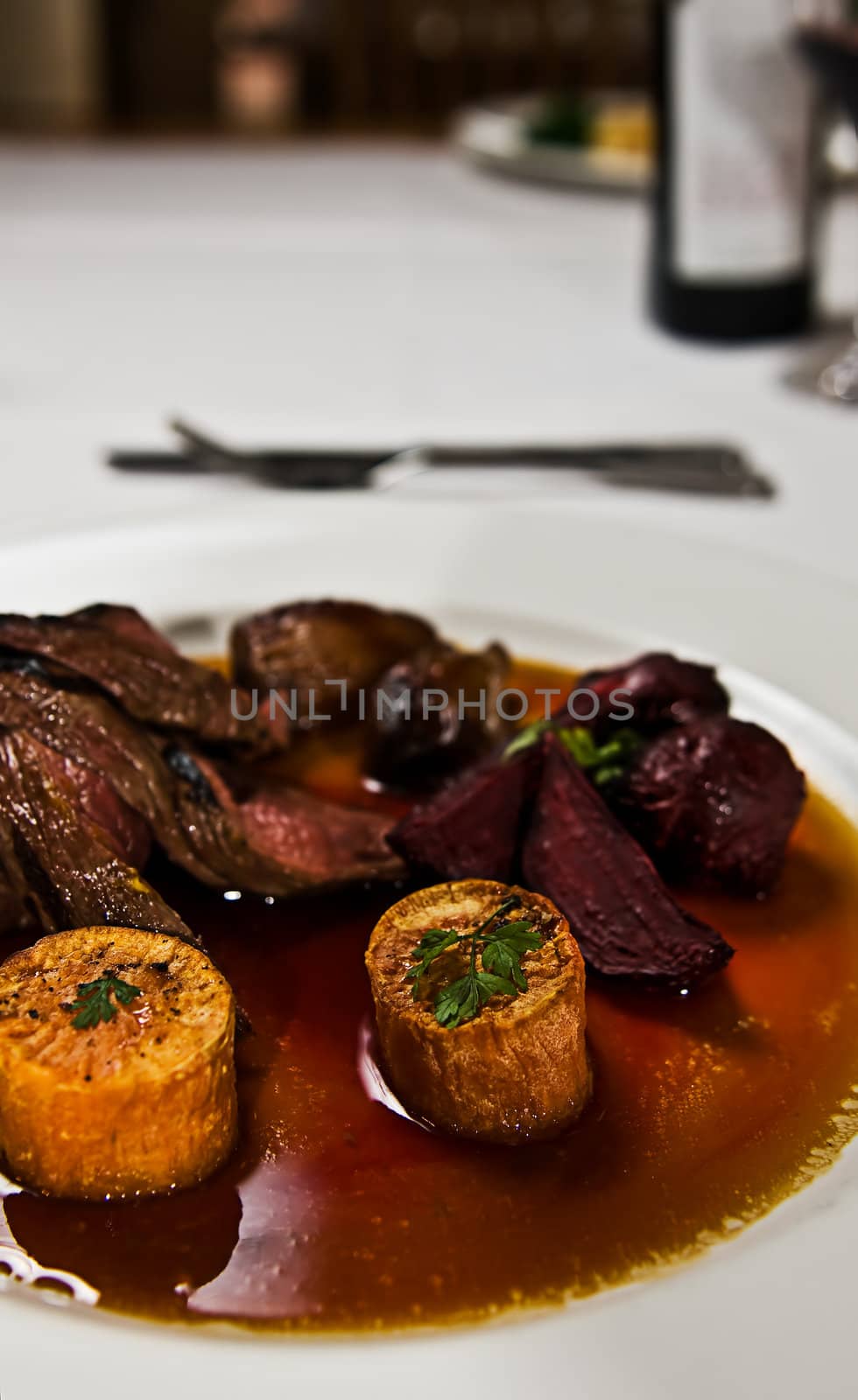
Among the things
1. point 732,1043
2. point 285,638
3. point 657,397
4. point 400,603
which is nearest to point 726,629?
point 400,603

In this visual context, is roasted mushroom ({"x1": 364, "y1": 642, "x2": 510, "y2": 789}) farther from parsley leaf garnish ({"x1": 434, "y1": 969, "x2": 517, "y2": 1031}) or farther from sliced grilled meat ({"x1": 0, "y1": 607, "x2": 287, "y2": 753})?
parsley leaf garnish ({"x1": 434, "y1": 969, "x2": 517, "y2": 1031})

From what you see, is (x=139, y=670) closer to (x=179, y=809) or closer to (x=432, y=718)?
(x=179, y=809)

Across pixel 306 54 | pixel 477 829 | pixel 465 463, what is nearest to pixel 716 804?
pixel 477 829

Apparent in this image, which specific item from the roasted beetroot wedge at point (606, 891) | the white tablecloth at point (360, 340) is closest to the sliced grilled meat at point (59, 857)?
the roasted beetroot wedge at point (606, 891)

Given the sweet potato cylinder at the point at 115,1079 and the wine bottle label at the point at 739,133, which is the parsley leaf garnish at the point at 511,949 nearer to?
the sweet potato cylinder at the point at 115,1079

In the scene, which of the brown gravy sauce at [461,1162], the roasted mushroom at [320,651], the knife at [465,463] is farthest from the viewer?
the knife at [465,463]

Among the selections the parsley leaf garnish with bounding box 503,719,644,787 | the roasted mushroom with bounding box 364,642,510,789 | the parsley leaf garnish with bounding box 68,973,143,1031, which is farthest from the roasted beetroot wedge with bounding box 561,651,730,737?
the parsley leaf garnish with bounding box 68,973,143,1031
